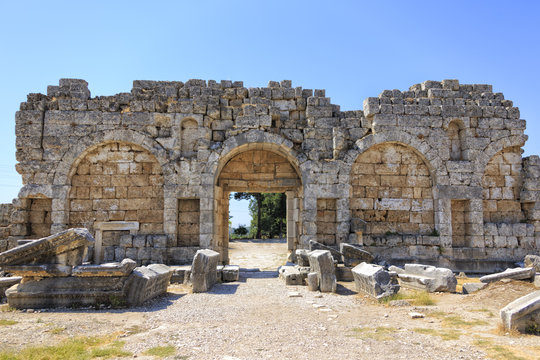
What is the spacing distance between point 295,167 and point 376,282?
4.96 metres

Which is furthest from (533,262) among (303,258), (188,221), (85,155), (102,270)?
(85,155)

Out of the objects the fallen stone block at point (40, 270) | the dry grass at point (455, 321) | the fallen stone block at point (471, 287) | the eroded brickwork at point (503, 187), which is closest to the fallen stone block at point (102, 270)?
the fallen stone block at point (40, 270)

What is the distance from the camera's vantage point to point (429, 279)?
7836 millimetres

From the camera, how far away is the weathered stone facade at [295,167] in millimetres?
10336

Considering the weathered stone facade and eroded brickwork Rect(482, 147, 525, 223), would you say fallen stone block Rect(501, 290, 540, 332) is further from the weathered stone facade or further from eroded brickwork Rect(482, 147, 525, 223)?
eroded brickwork Rect(482, 147, 525, 223)

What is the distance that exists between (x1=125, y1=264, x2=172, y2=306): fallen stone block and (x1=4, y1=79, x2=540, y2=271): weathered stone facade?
2648 millimetres

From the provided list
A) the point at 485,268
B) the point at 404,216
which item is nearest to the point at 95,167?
the point at 404,216

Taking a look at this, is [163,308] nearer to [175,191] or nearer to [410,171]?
[175,191]

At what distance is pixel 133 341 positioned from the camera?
4.60 meters

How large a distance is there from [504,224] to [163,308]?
393 inches

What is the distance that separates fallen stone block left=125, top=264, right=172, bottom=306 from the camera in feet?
21.5

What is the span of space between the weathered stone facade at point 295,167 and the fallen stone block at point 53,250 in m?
3.40

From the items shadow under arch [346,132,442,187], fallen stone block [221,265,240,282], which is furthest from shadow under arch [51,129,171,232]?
shadow under arch [346,132,442,187]

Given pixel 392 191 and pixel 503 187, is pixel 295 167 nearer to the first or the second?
pixel 392 191
